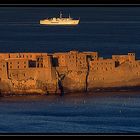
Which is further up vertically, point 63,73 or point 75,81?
point 63,73

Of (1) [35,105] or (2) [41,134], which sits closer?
(2) [41,134]

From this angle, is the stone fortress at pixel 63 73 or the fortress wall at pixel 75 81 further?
the fortress wall at pixel 75 81

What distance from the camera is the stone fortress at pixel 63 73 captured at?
19.1m

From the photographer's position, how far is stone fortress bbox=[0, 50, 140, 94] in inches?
750

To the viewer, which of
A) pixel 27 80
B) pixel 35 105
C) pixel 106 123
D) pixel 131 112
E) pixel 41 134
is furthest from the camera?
pixel 27 80

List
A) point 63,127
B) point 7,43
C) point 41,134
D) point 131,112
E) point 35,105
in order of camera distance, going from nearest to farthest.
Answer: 1. point 41,134
2. point 63,127
3. point 131,112
4. point 35,105
5. point 7,43

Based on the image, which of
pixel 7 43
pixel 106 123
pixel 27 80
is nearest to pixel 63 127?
pixel 106 123

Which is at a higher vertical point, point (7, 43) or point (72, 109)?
point (7, 43)

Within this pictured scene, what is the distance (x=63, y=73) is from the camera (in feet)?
64.4

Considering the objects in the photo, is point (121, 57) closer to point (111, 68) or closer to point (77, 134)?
point (111, 68)

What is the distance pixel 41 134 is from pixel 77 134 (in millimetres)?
83

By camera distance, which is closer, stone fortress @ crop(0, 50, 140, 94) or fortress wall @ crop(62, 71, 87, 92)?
stone fortress @ crop(0, 50, 140, 94)

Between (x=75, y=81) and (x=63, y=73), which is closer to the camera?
(x=63, y=73)

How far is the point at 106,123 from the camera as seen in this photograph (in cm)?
1485
